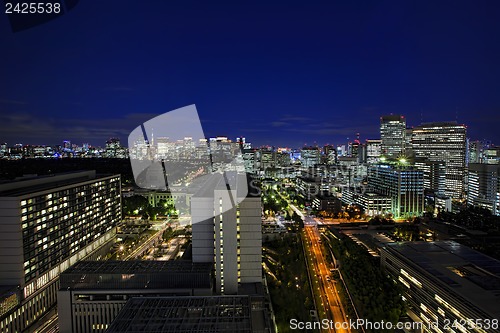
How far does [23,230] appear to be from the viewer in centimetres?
751

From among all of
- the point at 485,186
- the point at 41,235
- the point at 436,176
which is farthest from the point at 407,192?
the point at 41,235

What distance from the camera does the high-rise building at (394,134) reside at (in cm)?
3416

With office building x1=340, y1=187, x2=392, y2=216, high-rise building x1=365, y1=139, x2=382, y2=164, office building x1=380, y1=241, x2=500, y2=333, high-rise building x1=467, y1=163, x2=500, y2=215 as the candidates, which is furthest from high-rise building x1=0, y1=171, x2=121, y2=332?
high-rise building x1=365, y1=139, x2=382, y2=164

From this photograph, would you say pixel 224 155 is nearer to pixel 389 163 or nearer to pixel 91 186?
pixel 389 163

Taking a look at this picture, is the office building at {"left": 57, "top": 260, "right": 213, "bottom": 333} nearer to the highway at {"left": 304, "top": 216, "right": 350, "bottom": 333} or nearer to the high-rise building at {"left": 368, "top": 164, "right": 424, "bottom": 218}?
the highway at {"left": 304, "top": 216, "right": 350, "bottom": 333}

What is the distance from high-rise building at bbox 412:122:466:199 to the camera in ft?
83.9

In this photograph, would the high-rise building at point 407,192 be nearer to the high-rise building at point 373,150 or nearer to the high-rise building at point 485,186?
the high-rise building at point 485,186

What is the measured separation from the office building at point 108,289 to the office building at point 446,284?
469 centimetres

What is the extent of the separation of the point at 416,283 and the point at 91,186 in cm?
1028

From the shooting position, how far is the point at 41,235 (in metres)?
8.10

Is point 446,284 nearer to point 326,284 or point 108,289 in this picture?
point 326,284

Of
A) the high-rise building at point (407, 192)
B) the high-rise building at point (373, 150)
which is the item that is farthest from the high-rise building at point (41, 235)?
the high-rise building at point (373, 150)

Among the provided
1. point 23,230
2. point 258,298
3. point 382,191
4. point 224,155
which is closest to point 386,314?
point 258,298

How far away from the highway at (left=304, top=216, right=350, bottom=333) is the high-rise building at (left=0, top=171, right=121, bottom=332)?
680 centimetres
